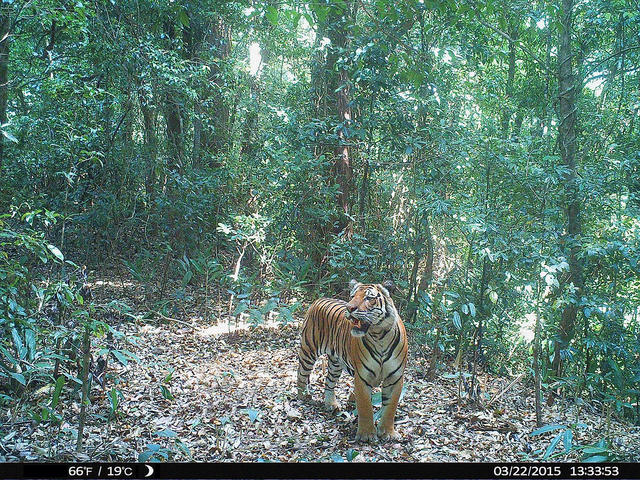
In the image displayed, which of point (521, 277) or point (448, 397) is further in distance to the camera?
point (521, 277)

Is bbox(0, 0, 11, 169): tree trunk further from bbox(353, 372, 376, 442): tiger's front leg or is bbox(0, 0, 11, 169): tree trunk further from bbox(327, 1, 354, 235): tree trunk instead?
bbox(327, 1, 354, 235): tree trunk

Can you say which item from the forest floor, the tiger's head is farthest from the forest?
the tiger's head

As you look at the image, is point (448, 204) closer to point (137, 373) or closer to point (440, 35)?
point (440, 35)

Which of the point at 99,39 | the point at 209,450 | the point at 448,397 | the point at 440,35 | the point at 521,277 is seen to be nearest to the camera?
the point at 209,450

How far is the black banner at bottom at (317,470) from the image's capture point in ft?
7.31

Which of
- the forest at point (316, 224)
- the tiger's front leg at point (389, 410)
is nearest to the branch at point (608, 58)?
the forest at point (316, 224)

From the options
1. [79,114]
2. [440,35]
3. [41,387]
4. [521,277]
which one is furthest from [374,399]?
[79,114]

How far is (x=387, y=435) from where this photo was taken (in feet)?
9.91

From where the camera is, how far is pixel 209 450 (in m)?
2.77

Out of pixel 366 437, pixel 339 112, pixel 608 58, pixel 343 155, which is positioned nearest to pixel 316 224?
pixel 343 155

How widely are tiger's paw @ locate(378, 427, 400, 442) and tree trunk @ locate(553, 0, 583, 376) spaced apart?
1.66m

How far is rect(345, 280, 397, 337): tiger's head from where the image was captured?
3008 mm

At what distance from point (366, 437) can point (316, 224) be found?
2868 millimetres

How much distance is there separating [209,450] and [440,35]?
161 inches
